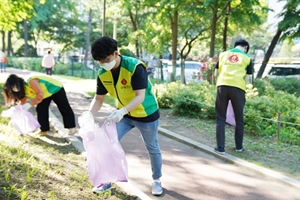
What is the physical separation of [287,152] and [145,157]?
2274 millimetres

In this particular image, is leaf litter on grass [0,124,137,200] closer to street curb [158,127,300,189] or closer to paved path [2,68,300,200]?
paved path [2,68,300,200]

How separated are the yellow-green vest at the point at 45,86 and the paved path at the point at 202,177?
85 cm

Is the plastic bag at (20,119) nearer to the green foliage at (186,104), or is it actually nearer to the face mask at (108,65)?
the face mask at (108,65)

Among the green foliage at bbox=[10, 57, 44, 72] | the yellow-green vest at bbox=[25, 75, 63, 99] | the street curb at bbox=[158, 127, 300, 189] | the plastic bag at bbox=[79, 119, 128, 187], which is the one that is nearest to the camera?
the plastic bag at bbox=[79, 119, 128, 187]

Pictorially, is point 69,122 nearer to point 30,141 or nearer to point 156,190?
point 30,141

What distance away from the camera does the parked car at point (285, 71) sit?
46.1 feet

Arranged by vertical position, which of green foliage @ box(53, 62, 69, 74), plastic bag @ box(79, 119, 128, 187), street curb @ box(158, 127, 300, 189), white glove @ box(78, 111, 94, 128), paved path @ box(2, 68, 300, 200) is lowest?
paved path @ box(2, 68, 300, 200)

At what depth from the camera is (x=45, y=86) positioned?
5.35 m

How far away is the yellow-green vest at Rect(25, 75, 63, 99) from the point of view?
17.0ft

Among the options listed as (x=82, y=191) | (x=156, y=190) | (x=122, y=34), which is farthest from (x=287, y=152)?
(x=122, y=34)

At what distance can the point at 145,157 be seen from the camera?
507 cm

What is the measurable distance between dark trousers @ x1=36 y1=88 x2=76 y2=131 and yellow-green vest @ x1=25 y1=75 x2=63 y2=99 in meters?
0.15

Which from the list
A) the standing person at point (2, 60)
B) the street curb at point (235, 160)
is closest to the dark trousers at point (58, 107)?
the street curb at point (235, 160)

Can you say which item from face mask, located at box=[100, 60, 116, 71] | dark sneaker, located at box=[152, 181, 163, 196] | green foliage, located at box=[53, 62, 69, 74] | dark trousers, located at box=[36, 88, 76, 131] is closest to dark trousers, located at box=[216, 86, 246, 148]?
dark sneaker, located at box=[152, 181, 163, 196]
